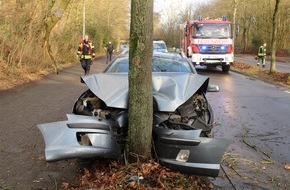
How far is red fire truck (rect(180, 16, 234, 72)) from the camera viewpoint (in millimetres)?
23109

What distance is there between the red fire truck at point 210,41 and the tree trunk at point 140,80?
744 inches

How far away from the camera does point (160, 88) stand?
549cm

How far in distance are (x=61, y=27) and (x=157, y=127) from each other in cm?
2074

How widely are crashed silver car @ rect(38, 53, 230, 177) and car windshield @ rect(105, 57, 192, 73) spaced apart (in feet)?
3.45

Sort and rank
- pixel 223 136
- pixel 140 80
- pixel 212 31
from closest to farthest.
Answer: pixel 140 80 < pixel 223 136 < pixel 212 31

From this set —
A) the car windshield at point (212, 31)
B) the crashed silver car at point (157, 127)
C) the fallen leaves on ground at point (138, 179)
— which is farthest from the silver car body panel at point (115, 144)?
the car windshield at point (212, 31)

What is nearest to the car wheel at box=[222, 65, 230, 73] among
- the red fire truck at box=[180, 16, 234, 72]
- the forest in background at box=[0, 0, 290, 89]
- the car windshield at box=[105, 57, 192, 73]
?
the red fire truck at box=[180, 16, 234, 72]

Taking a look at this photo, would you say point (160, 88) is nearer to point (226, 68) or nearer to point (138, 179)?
point (138, 179)

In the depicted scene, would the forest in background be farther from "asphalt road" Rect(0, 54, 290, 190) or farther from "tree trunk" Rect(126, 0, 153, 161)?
"asphalt road" Rect(0, 54, 290, 190)

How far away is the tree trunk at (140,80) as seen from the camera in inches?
178

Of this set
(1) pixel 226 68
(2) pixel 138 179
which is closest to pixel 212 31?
(1) pixel 226 68

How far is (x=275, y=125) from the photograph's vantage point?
28.1 feet

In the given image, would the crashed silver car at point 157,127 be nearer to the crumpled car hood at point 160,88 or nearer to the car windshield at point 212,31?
the crumpled car hood at point 160,88

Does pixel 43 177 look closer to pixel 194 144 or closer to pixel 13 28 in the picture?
pixel 194 144
